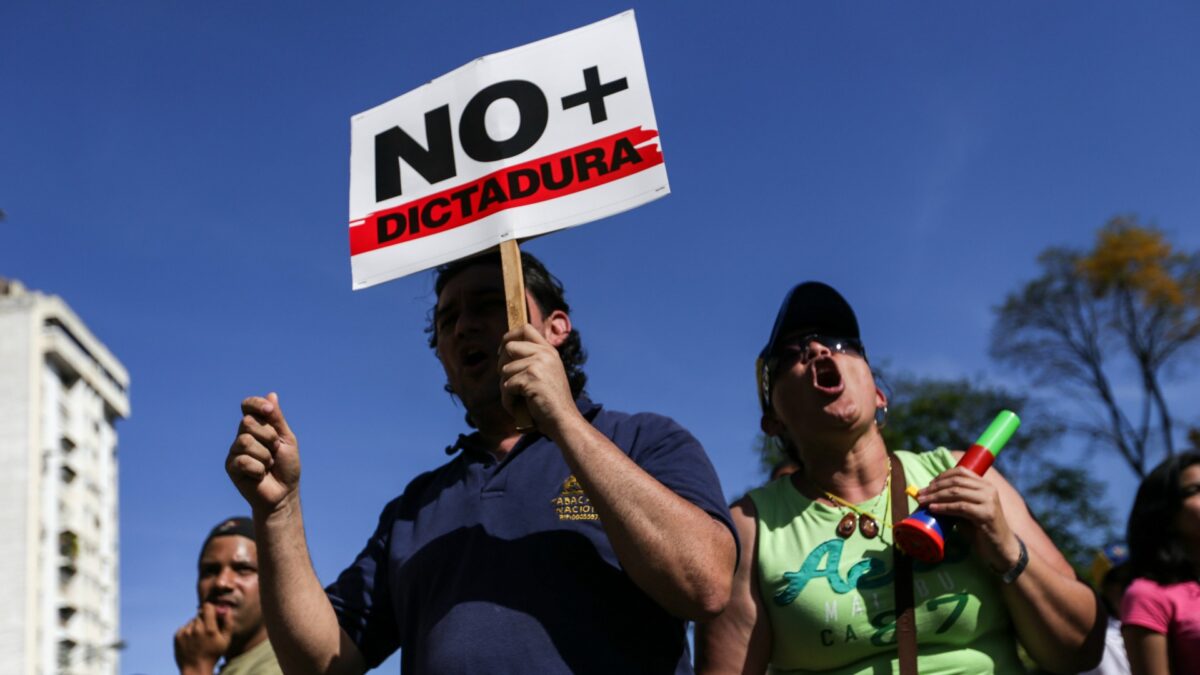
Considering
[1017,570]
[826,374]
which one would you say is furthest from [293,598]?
[1017,570]

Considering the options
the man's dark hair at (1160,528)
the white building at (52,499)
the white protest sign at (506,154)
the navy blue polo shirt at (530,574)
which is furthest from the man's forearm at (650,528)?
the white building at (52,499)

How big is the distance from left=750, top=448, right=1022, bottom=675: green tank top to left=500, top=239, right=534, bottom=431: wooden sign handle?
41.2 inches

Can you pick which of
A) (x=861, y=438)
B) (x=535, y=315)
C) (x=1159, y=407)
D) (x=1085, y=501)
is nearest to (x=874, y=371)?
(x=861, y=438)

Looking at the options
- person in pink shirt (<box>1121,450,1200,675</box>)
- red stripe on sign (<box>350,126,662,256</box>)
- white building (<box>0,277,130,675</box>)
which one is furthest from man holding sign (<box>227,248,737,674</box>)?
white building (<box>0,277,130,675</box>)

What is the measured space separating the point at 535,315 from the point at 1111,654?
10.6 ft

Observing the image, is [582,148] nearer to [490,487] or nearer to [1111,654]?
[490,487]

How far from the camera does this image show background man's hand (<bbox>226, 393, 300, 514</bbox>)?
2.81 meters

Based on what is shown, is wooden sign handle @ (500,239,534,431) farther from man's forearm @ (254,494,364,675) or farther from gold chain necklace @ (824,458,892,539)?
gold chain necklace @ (824,458,892,539)

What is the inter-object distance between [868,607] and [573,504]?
3.05 feet

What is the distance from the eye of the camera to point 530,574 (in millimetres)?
2693

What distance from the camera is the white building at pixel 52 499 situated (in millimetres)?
52125

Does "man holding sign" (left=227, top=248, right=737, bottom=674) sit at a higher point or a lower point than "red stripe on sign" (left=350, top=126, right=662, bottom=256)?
lower

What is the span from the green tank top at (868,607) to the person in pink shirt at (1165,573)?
98 cm

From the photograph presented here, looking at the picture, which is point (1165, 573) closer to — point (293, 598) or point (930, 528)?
point (930, 528)
